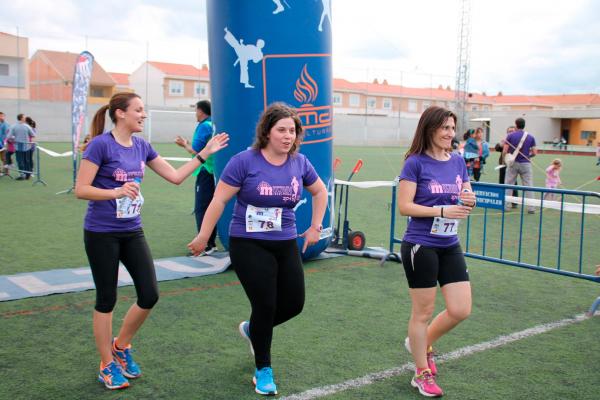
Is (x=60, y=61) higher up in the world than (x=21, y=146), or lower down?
higher up

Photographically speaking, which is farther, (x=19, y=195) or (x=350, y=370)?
(x=19, y=195)

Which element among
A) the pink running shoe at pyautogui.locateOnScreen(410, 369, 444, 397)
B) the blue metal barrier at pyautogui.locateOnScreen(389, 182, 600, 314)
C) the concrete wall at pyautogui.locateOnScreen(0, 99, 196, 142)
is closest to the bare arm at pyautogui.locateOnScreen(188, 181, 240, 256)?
the pink running shoe at pyautogui.locateOnScreen(410, 369, 444, 397)

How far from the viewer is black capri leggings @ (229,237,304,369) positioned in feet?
12.1

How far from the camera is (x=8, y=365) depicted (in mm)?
4145

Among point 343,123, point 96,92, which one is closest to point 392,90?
point 343,123

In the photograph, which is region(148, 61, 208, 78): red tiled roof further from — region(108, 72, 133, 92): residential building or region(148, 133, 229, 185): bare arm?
region(148, 133, 229, 185): bare arm

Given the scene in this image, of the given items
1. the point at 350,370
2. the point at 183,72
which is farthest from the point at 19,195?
the point at 183,72

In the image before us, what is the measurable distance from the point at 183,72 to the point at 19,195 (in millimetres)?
37788

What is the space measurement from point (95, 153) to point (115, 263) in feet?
2.31

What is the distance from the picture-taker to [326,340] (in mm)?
4777

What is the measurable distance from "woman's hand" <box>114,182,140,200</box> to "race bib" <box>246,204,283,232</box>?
27.3 inches

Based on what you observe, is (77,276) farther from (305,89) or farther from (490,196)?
(490,196)

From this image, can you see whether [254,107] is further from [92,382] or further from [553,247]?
[553,247]

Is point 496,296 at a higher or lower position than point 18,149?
lower
